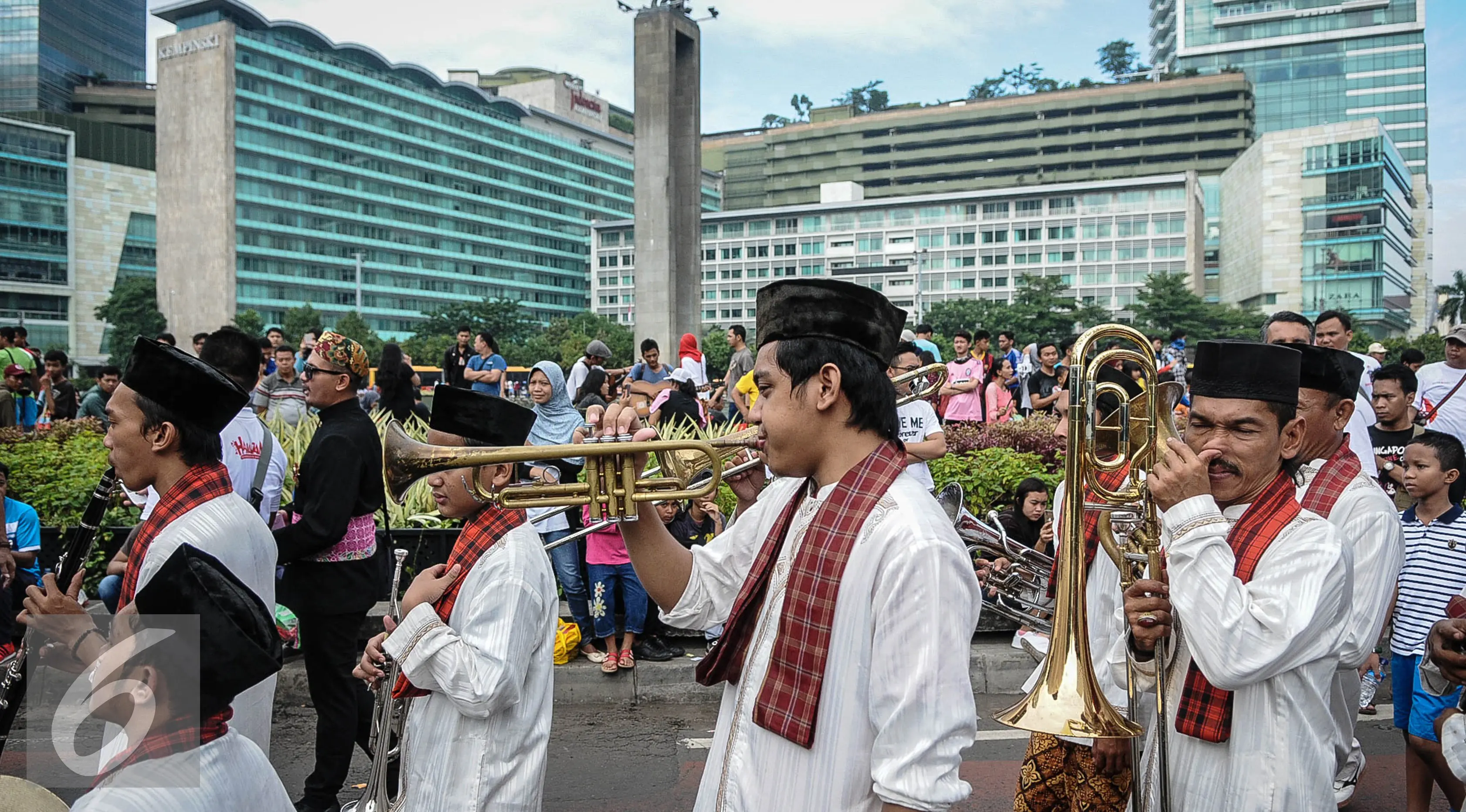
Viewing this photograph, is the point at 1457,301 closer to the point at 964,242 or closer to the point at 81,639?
the point at 964,242

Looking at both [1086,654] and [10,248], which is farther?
[10,248]

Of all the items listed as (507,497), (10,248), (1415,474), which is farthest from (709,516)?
(10,248)

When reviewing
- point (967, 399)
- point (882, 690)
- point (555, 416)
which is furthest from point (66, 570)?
point (967, 399)

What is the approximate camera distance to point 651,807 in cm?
529

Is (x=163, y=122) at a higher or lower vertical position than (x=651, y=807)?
higher

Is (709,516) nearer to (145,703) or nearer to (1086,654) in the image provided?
(1086,654)

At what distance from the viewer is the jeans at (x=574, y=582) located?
759 cm

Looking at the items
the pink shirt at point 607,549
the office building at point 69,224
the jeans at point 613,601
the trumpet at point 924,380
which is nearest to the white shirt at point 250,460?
the pink shirt at point 607,549

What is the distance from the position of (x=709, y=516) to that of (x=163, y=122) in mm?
112915

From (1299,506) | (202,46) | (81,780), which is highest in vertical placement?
(202,46)

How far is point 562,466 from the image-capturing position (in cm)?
823

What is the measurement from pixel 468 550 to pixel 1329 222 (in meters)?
111

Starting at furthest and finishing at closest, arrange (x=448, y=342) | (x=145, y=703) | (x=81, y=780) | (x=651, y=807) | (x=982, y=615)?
(x=448, y=342) < (x=982, y=615) < (x=651, y=807) < (x=81, y=780) < (x=145, y=703)

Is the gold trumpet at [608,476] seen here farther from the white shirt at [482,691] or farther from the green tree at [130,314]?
the green tree at [130,314]
